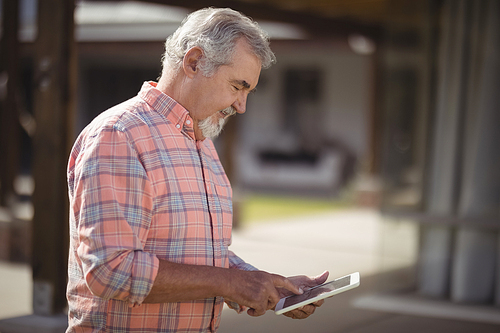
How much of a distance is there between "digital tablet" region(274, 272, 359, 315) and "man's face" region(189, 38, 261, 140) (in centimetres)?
52

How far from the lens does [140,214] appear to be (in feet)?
Result: 4.87

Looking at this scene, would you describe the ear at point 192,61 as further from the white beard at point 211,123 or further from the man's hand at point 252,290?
the man's hand at point 252,290

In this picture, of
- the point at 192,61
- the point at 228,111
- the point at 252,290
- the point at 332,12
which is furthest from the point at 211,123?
the point at 332,12

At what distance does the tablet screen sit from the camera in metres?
1.63

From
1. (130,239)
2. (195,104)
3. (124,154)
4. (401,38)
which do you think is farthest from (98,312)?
(401,38)

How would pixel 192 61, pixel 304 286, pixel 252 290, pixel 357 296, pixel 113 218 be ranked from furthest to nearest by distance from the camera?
1. pixel 357 296
2. pixel 304 286
3. pixel 192 61
4. pixel 252 290
5. pixel 113 218

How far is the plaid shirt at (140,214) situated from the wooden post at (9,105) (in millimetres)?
6988

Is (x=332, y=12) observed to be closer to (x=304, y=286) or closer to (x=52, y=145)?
(x=52, y=145)

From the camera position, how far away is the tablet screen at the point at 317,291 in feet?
5.33

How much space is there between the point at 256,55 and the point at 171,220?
1.59ft

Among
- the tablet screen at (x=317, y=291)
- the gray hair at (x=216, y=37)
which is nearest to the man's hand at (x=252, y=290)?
the tablet screen at (x=317, y=291)

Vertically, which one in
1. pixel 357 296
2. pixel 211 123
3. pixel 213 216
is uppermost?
pixel 211 123

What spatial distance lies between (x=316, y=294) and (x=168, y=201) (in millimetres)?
456

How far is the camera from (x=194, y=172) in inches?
65.1
